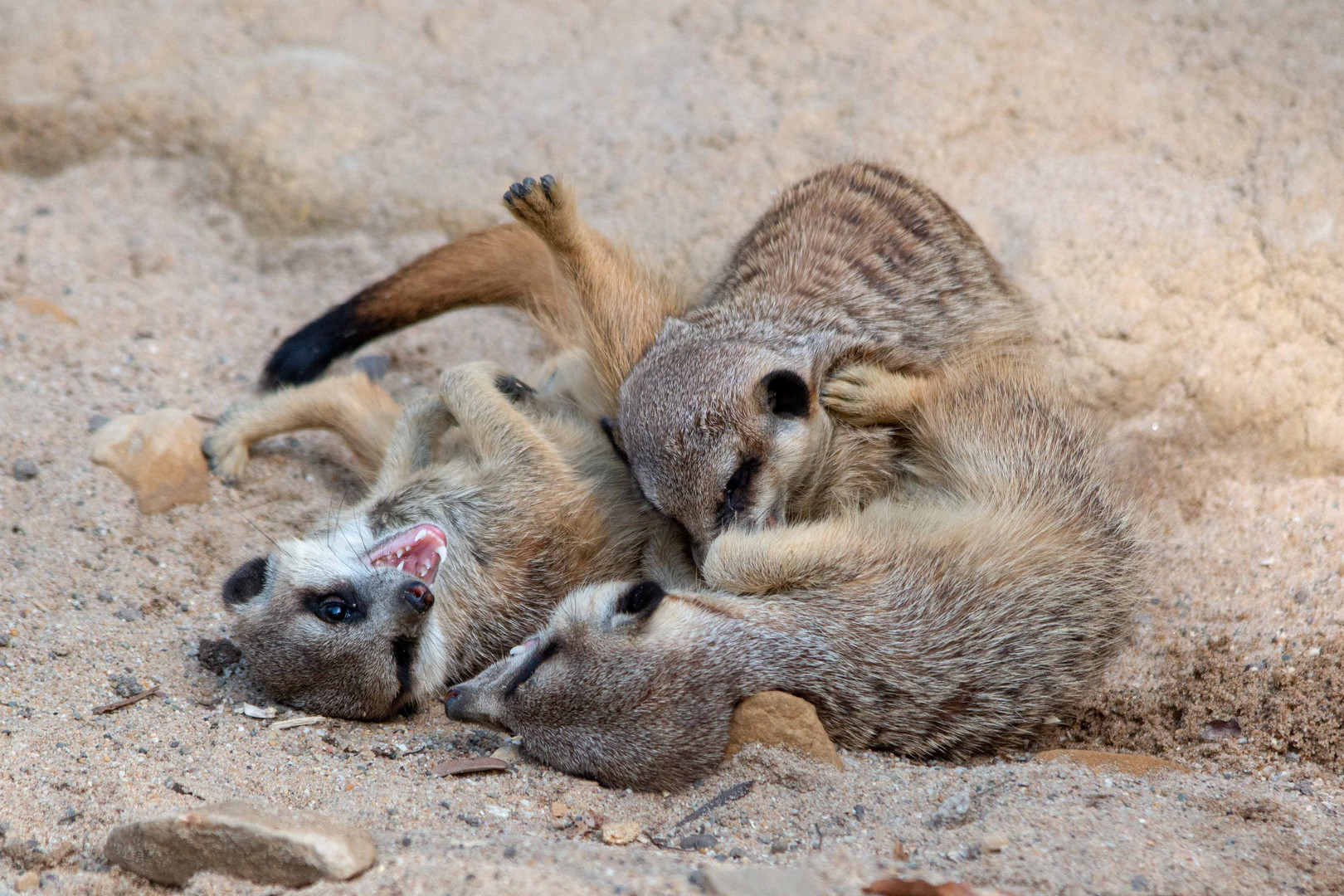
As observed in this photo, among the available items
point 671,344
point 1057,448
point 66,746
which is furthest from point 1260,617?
point 66,746

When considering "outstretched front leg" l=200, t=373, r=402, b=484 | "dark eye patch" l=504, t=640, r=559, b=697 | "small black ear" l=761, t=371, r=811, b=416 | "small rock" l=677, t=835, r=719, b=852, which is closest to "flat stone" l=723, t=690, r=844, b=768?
"small rock" l=677, t=835, r=719, b=852

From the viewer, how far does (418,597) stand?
2961 mm

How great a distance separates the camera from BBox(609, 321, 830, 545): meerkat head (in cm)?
297

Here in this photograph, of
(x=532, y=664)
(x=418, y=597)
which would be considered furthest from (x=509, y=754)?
(x=418, y=597)

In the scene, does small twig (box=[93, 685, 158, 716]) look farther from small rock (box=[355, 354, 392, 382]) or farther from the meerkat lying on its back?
small rock (box=[355, 354, 392, 382])

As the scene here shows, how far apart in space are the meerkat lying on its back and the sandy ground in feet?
0.41

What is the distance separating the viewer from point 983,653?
9.29 feet

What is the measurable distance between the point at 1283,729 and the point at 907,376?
1.34m

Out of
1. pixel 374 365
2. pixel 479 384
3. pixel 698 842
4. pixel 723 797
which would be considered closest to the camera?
pixel 698 842

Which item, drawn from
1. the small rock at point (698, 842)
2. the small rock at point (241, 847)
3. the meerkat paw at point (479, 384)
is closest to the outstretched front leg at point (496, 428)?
the meerkat paw at point (479, 384)

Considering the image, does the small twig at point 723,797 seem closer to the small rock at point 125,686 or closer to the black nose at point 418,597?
the black nose at point 418,597

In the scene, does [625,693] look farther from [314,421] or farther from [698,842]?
[314,421]

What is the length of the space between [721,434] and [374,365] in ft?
6.31

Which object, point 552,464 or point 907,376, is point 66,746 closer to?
point 552,464
